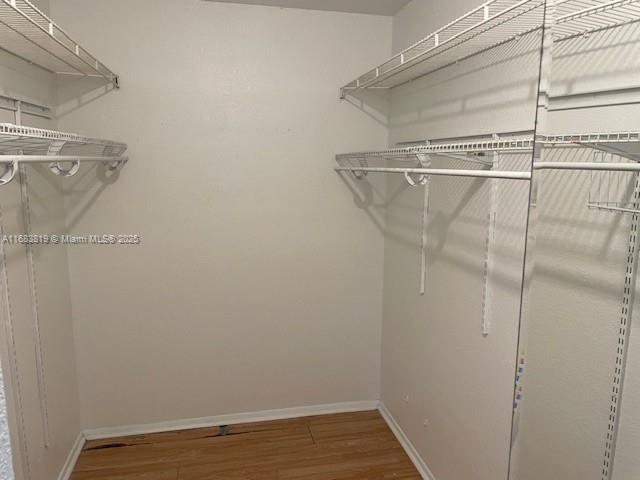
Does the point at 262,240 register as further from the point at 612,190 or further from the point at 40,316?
the point at 612,190

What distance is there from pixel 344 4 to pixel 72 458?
269cm

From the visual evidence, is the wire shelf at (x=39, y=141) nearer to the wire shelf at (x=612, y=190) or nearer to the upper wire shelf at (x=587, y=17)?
the upper wire shelf at (x=587, y=17)

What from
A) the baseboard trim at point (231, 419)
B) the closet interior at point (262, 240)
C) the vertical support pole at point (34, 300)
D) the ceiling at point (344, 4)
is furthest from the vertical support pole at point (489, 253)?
the vertical support pole at point (34, 300)

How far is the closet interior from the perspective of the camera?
64.8 inches

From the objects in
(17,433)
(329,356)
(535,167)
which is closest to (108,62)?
(17,433)

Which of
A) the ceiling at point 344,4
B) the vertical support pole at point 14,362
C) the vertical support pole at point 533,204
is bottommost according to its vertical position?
the vertical support pole at point 14,362

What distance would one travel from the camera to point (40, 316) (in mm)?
1907

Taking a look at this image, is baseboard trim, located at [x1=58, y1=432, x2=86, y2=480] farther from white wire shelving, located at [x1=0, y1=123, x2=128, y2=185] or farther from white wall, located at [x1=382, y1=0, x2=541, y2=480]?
white wall, located at [x1=382, y1=0, x2=541, y2=480]

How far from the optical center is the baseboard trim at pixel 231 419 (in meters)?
2.45

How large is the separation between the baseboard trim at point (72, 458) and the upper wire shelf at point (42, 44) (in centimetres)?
186

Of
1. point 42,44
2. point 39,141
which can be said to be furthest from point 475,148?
point 42,44

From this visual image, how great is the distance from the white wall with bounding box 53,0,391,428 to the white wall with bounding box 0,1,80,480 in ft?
0.40

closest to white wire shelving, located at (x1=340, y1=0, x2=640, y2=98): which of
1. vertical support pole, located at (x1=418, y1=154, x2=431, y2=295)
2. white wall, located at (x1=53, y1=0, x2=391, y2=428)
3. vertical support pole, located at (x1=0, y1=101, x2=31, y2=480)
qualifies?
white wall, located at (x1=53, y1=0, x2=391, y2=428)

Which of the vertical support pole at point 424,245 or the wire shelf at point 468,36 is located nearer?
the wire shelf at point 468,36
